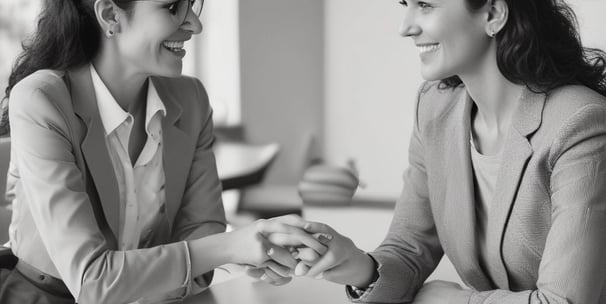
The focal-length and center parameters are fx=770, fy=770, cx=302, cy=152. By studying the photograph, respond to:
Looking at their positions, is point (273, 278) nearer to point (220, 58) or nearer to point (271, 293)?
point (271, 293)

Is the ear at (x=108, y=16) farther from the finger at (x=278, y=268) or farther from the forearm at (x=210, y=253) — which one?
the finger at (x=278, y=268)

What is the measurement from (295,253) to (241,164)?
6.93 ft

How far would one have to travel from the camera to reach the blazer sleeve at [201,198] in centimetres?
184

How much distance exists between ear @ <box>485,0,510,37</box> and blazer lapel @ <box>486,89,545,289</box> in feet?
0.45

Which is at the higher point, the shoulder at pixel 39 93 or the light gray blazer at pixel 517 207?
the shoulder at pixel 39 93

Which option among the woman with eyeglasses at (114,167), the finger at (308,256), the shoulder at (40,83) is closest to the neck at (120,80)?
the woman with eyeglasses at (114,167)

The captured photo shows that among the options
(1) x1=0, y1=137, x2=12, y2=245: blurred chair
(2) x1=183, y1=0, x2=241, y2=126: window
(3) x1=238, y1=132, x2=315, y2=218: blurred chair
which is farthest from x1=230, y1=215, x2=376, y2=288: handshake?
(2) x1=183, y1=0, x2=241, y2=126: window

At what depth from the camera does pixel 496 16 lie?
1.53m

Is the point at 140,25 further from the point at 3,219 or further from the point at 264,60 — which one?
the point at 264,60

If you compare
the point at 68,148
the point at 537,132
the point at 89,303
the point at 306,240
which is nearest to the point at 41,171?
the point at 68,148

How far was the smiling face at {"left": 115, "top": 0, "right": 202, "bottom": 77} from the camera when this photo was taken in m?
1.68

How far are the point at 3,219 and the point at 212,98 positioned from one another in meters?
4.00

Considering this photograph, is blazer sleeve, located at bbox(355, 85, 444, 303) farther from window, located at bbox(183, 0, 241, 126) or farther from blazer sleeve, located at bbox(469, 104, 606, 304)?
window, located at bbox(183, 0, 241, 126)

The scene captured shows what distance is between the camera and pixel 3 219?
1909 millimetres
